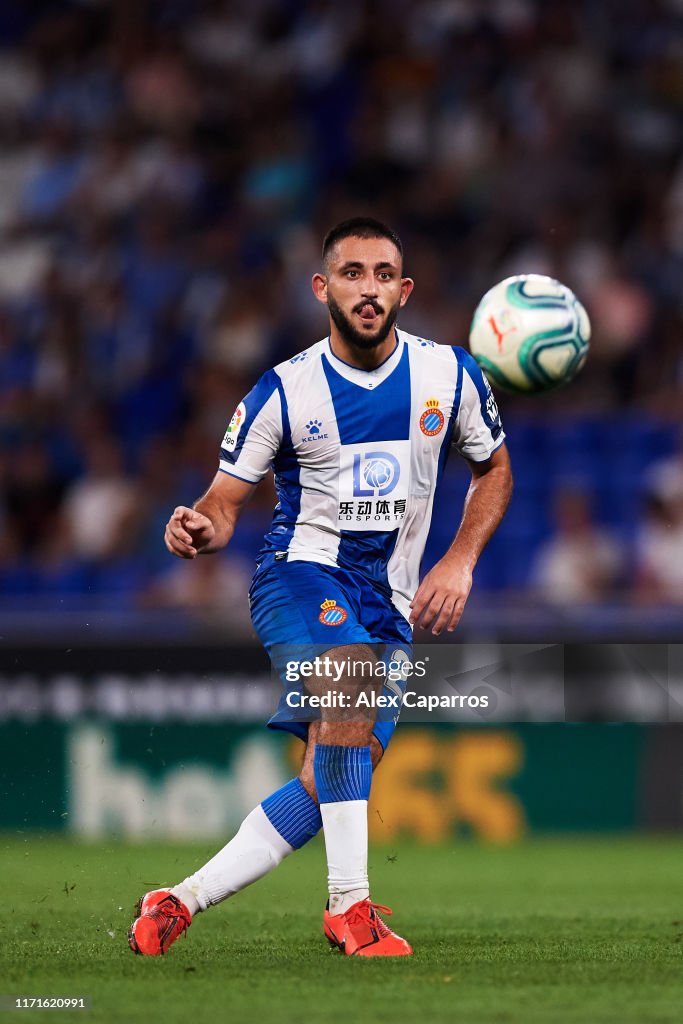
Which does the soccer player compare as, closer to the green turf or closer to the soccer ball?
the green turf

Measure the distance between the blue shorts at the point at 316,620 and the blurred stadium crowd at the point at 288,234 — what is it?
5012 millimetres

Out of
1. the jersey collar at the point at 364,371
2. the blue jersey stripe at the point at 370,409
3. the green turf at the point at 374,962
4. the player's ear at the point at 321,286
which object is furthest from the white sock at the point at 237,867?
the player's ear at the point at 321,286

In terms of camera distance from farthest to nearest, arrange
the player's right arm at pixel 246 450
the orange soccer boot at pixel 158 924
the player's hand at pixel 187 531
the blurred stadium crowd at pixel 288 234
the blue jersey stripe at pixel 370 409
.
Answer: the blurred stadium crowd at pixel 288 234 → the blue jersey stripe at pixel 370 409 → the player's right arm at pixel 246 450 → the orange soccer boot at pixel 158 924 → the player's hand at pixel 187 531

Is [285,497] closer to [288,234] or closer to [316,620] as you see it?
[316,620]

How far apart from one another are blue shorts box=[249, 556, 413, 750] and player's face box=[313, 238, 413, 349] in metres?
0.80

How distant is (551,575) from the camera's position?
11.1m

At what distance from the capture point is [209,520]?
5.34 meters

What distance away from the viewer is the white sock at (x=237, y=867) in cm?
547

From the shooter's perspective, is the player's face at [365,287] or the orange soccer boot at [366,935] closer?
the orange soccer boot at [366,935]

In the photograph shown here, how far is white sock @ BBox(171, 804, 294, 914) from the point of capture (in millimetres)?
5473

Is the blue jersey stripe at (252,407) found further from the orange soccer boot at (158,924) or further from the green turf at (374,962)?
the green turf at (374,962)

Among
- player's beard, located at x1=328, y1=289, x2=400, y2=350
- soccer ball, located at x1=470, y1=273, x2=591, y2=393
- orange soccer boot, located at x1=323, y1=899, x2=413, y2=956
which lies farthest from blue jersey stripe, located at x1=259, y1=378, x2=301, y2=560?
orange soccer boot, located at x1=323, y1=899, x2=413, y2=956

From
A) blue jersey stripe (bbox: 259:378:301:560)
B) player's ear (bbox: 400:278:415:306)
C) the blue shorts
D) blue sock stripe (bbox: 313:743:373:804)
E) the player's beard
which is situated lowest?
blue sock stripe (bbox: 313:743:373:804)

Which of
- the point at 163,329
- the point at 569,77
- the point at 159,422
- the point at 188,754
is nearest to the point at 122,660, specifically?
the point at 188,754
